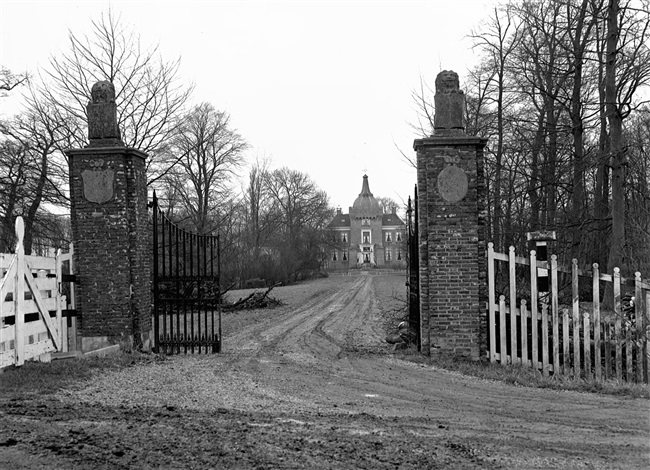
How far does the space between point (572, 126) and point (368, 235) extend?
283 ft

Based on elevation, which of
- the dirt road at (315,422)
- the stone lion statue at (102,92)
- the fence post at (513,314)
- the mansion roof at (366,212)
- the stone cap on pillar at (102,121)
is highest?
the mansion roof at (366,212)

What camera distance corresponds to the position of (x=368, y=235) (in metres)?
103

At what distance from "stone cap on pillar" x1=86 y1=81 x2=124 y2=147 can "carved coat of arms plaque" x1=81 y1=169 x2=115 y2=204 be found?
1.52 ft

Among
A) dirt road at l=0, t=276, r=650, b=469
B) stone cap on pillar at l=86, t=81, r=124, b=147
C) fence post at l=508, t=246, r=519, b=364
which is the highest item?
stone cap on pillar at l=86, t=81, r=124, b=147

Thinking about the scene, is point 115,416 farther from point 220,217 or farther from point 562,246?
point 220,217

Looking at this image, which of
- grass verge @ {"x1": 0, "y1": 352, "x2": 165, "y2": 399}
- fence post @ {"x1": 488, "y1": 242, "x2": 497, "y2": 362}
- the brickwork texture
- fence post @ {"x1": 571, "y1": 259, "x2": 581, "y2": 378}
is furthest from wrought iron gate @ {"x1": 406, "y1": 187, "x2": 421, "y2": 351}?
grass verge @ {"x1": 0, "y1": 352, "x2": 165, "y2": 399}

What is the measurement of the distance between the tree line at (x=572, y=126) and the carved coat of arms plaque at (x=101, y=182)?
35.1ft

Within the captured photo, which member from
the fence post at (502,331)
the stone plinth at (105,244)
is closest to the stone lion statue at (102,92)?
the stone plinth at (105,244)

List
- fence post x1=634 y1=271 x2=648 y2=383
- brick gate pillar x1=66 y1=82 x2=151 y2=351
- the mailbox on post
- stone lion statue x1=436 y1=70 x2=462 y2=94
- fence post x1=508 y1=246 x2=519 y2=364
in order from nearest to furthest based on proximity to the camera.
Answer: fence post x1=634 y1=271 x2=648 y2=383
fence post x1=508 y1=246 x2=519 y2=364
the mailbox on post
stone lion statue x1=436 y1=70 x2=462 y2=94
brick gate pillar x1=66 y1=82 x2=151 y2=351

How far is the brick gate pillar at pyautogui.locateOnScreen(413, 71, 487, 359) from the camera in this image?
30.2 ft

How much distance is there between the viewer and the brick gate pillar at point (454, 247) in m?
9.20

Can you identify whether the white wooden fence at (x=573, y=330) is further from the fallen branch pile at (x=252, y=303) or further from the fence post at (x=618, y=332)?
the fallen branch pile at (x=252, y=303)

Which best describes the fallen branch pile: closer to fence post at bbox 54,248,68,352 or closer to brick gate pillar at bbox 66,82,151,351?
brick gate pillar at bbox 66,82,151,351

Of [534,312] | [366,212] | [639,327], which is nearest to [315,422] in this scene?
[534,312]
